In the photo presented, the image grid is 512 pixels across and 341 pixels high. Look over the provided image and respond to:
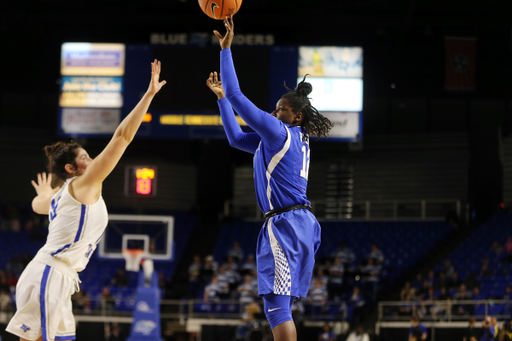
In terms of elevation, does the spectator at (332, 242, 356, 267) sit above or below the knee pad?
below

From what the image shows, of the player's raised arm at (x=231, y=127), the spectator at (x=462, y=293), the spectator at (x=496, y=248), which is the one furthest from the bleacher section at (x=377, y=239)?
the player's raised arm at (x=231, y=127)

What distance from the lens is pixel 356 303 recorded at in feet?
47.0

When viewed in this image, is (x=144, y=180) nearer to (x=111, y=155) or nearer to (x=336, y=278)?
(x=336, y=278)

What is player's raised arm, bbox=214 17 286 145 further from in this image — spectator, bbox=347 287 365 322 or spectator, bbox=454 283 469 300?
spectator, bbox=347 287 365 322

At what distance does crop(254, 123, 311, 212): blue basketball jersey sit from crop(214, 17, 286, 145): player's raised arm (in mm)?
101

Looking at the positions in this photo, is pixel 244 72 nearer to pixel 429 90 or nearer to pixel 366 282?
pixel 366 282

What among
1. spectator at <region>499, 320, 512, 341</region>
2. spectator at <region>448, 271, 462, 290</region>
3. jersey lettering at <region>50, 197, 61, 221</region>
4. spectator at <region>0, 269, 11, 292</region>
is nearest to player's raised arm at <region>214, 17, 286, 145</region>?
jersey lettering at <region>50, 197, 61, 221</region>

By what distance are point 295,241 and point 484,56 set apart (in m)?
17.4

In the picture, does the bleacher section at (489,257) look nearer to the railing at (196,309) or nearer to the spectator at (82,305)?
the railing at (196,309)

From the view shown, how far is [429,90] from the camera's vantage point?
20.4 m

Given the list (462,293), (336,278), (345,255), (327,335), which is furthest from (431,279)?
(327,335)

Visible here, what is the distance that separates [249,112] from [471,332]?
8467 millimetres

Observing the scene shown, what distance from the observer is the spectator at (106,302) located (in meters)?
14.5

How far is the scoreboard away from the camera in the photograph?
572 inches
